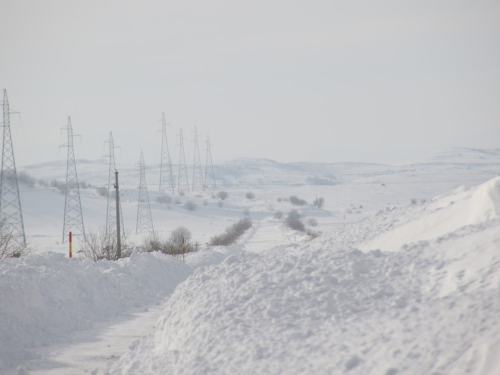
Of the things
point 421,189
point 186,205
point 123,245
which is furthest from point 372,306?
point 421,189

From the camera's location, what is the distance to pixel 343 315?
834cm

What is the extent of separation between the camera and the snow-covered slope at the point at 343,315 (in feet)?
22.4

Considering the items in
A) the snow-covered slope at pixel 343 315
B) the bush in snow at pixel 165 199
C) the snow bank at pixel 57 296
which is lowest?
the bush in snow at pixel 165 199

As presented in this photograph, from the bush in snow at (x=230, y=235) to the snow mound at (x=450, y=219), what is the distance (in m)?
37.9

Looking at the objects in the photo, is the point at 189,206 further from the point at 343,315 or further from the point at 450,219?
the point at 343,315

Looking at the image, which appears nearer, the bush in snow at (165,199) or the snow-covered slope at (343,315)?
the snow-covered slope at (343,315)

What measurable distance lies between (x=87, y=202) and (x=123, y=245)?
205 feet

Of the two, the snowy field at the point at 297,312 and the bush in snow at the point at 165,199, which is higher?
the snowy field at the point at 297,312

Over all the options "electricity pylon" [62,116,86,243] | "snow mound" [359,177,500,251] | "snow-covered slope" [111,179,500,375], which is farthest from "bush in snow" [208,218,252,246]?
"snow-covered slope" [111,179,500,375]

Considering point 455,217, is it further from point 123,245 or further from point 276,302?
point 123,245

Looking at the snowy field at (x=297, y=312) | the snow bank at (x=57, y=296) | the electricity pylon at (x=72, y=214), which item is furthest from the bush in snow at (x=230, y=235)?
the snowy field at (x=297, y=312)

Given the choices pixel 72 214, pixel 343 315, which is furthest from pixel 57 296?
pixel 72 214

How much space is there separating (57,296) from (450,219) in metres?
9.44

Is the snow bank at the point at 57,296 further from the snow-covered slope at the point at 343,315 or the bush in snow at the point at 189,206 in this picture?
the bush in snow at the point at 189,206
